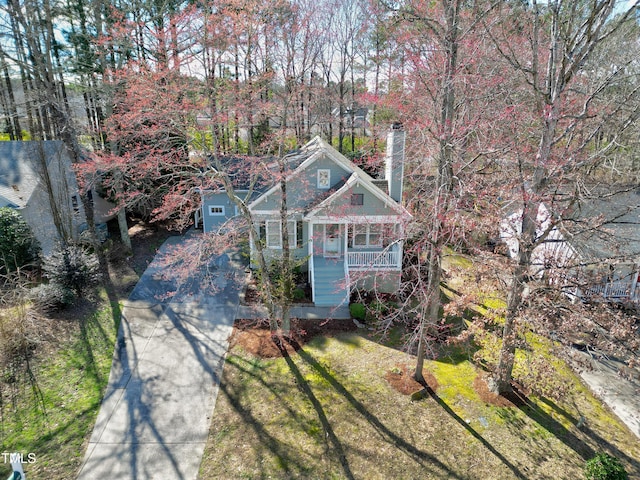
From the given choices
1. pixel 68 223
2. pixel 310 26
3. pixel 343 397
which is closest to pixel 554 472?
pixel 343 397

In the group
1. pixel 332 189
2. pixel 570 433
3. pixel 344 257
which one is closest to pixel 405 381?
pixel 570 433

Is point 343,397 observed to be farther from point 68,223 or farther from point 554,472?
point 68,223

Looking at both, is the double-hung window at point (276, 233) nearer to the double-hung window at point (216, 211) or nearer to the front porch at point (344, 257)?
the front porch at point (344, 257)

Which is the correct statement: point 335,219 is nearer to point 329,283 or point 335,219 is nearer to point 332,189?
point 332,189

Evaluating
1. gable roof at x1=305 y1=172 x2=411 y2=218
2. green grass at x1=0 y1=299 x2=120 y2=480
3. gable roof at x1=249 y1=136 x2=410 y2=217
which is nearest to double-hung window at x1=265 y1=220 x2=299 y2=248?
gable roof at x1=249 y1=136 x2=410 y2=217

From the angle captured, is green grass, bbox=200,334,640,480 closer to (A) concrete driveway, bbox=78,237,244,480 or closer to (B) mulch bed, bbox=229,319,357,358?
(A) concrete driveway, bbox=78,237,244,480

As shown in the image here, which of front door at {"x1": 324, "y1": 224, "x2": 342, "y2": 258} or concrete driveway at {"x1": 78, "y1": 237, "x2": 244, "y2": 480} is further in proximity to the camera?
front door at {"x1": 324, "y1": 224, "x2": 342, "y2": 258}
